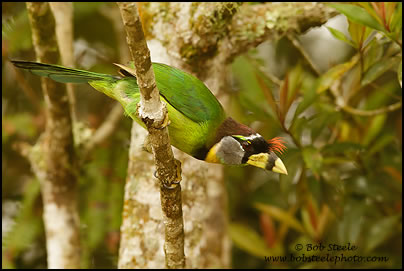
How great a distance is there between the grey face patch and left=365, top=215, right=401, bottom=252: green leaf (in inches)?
53.7

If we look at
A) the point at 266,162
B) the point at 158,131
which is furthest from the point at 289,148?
the point at 158,131

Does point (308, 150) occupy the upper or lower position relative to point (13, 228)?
upper

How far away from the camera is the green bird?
1.97m

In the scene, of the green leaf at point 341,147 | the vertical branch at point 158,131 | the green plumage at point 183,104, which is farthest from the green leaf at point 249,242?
the green plumage at point 183,104

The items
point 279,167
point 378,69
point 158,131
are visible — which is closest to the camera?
point 158,131

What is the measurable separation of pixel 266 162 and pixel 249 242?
1574mm

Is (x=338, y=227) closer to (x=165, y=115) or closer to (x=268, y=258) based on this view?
(x=268, y=258)

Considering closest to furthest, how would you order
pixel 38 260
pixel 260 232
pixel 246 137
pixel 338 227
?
pixel 246 137 → pixel 338 227 → pixel 38 260 → pixel 260 232

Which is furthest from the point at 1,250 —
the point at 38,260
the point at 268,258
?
the point at 268,258

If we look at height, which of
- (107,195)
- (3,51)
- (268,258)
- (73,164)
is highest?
(3,51)

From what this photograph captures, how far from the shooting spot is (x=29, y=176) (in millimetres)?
3883

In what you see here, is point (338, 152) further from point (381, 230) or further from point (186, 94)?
point (186, 94)

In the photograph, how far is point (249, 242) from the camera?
10.8 ft

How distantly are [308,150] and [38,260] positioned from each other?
215cm
